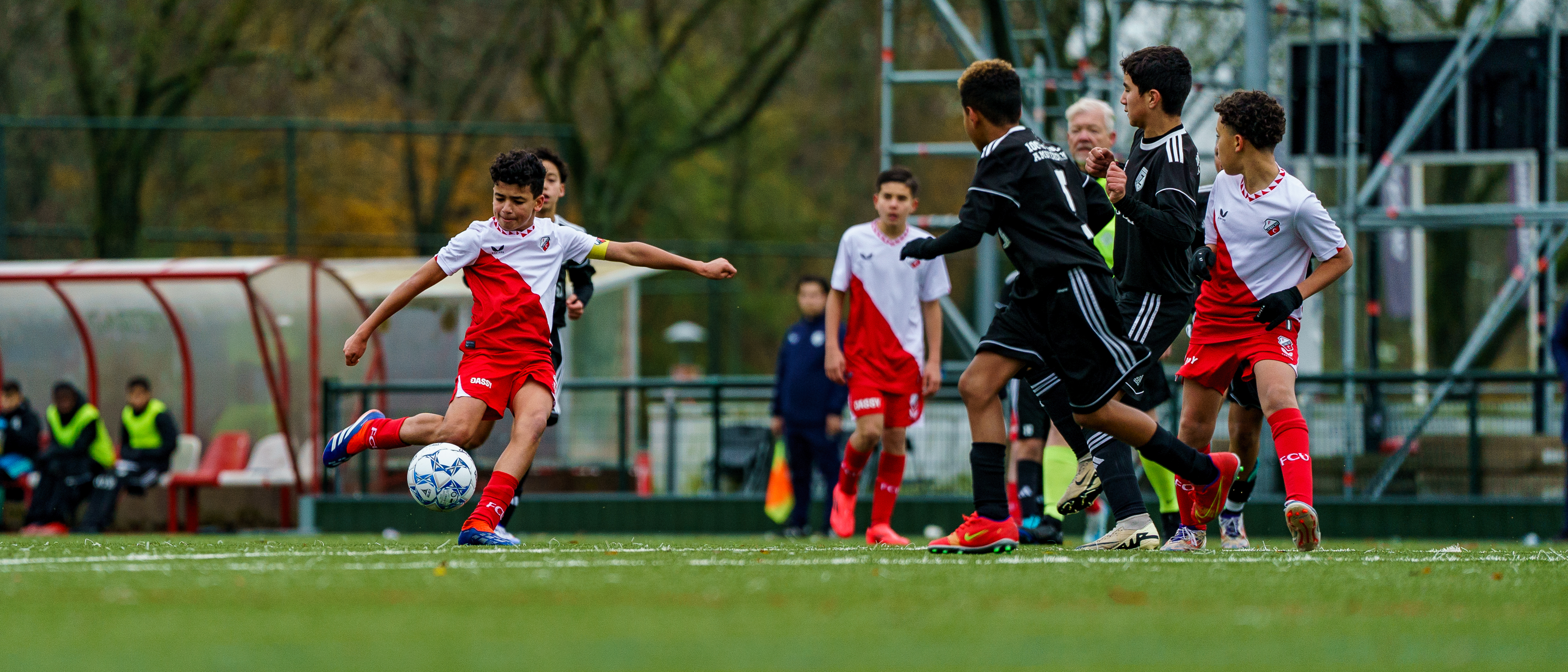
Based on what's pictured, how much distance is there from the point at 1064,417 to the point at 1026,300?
1.29 m

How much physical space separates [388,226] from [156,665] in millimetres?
28125

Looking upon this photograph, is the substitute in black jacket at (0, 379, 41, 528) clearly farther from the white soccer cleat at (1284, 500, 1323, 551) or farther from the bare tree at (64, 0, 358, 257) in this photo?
the white soccer cleat at (1284, 500, 1323, 551)

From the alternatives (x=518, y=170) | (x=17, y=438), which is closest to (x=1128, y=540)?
(x=518, y=170)

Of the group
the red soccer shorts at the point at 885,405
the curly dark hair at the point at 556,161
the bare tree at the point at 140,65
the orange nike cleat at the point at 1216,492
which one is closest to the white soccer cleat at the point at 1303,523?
the orange nike cleat at the point at 1216,492

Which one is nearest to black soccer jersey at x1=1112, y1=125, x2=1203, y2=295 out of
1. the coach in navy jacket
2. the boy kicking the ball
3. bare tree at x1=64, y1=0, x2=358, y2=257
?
the boy kicking the ball

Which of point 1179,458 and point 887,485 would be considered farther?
point 887,485

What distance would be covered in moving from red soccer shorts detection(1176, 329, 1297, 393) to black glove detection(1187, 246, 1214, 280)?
0.28 metres

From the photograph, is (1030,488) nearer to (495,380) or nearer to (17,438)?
(495,380)

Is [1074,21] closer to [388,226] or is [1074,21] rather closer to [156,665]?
[156,665]

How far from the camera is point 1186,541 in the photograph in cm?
725

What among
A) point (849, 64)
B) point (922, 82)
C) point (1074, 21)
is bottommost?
point (922, 82)

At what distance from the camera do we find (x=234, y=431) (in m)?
16.5

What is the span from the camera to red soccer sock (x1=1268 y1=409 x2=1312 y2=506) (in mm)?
6777

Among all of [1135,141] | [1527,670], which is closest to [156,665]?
[1527,670]
